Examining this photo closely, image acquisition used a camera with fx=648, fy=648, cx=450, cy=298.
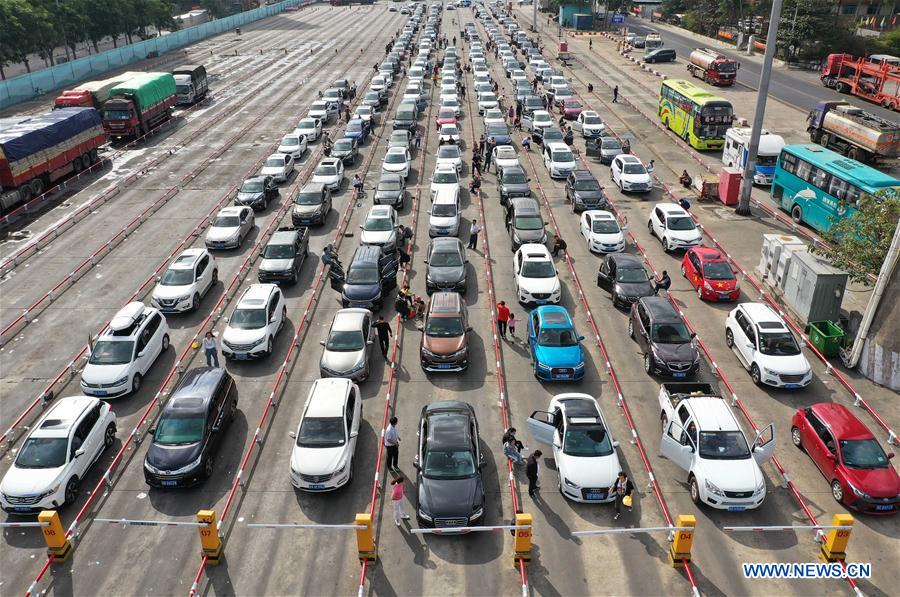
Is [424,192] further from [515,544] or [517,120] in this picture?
[515,544]

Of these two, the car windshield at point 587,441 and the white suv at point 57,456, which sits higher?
the white suv at point 57,456

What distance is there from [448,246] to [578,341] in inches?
328

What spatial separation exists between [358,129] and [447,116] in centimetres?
799

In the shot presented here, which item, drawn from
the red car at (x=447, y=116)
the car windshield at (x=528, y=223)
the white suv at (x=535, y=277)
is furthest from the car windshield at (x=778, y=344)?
the red car at (x=447, y=116)

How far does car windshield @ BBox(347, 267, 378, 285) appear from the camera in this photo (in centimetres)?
2547

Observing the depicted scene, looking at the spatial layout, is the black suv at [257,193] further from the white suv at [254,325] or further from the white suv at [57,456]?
→ the white suv at [57,456]

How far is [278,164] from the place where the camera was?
133ft

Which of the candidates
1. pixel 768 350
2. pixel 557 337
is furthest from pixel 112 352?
pixel 768 350

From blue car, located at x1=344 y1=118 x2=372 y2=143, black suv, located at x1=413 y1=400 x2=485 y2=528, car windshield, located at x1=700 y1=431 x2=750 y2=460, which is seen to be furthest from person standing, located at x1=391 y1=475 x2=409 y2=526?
blue car, located at x1=344 y1=118 x2=372 y2=143

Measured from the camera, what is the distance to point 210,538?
47.0ft

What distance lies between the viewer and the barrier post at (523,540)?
13.8 meters

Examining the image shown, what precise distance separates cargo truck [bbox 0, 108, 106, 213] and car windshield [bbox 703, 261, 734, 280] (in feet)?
118

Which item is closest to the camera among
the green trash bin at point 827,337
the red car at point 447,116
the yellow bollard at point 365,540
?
the yellow bollard at point 365,540
